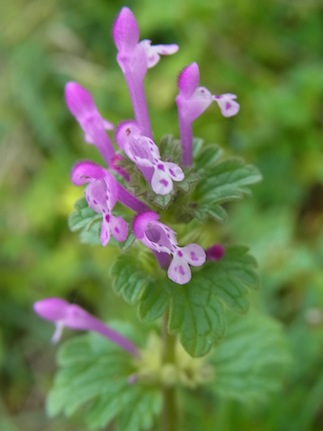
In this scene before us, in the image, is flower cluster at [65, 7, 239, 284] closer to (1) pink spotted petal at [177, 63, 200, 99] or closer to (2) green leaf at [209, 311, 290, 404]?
(1) pink spotted petal at [177, 63, 200, 99]

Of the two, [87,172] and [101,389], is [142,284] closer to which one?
[87,172]

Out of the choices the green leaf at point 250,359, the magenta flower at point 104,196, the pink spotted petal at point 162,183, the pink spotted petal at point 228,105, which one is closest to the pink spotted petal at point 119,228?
A: the magenta flower at point 104,196

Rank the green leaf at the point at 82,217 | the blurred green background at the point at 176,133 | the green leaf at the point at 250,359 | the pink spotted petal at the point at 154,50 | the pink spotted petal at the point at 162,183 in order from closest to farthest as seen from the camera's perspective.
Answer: the pink spotted petal at the point at 162,183 → the green leaf at the point at 82,217 → the pink spotted petal at the point at 154,50 → the green leaf at the point at 250,359 → the blurred green background at the point at 176,133

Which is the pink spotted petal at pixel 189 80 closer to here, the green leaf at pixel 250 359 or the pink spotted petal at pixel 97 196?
the pink spotted petal at pixel 97 196

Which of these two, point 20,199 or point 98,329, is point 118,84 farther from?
point 98,329

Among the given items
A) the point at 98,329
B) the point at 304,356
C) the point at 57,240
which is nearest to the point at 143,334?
the point at 98,329
